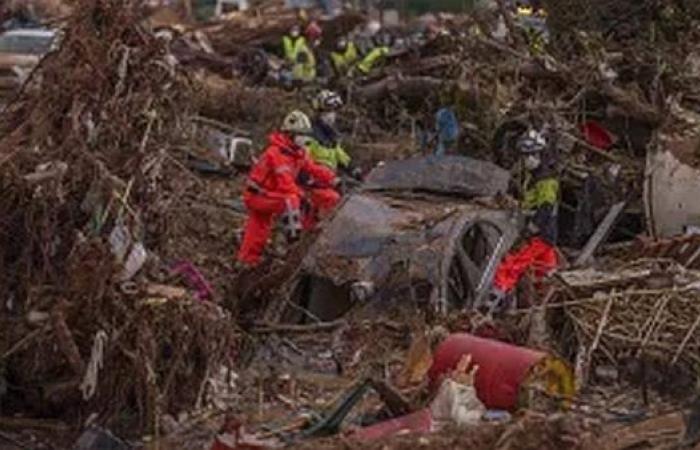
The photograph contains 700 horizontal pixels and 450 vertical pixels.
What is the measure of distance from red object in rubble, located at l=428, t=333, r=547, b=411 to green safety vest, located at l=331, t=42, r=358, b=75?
39.2ft

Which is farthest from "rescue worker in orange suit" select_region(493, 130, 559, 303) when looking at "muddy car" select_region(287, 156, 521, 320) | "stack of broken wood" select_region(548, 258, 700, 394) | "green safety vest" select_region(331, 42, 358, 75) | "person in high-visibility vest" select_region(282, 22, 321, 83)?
"person in high-visibility vest" select_region(282, 22, 321, 83)

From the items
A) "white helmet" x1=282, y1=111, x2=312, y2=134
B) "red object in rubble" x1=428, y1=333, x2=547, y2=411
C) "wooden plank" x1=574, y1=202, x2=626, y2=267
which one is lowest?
"wooden plank" x1=574, y1=202, x2=626, y2=267

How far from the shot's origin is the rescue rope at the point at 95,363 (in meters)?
8.09

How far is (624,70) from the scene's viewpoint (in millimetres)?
15320

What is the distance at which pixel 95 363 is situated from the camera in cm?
810

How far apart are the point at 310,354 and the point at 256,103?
9.79m

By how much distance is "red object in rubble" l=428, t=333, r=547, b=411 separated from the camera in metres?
8.33

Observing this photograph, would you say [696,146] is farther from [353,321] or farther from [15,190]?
[15,190]

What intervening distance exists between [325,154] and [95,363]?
592cm

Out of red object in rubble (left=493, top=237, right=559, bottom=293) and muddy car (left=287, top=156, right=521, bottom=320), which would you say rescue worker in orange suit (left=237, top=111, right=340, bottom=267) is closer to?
muddy car (left=287, top=156, right=521, bottom=320)

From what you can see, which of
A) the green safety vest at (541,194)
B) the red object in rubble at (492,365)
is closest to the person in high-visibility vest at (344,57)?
the green safety vest at (541,194)

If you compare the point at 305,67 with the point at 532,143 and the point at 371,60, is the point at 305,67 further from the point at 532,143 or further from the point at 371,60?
the point at 532,143

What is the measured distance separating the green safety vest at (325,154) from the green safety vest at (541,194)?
2036 millimetres

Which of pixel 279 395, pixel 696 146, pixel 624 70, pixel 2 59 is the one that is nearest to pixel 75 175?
pixel 279 395
